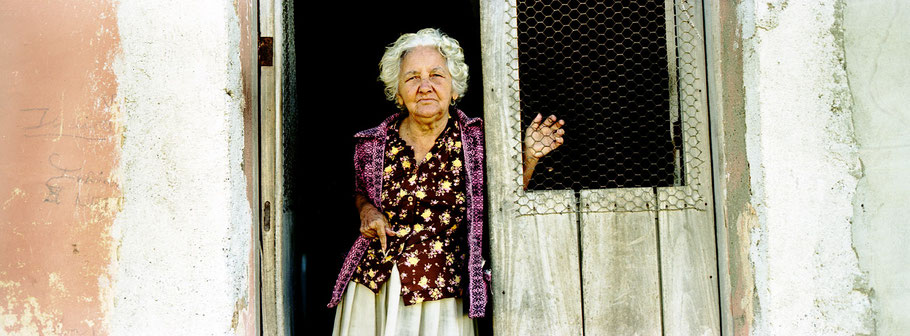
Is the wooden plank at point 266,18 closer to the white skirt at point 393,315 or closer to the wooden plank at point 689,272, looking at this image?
the white skirt at point 393,315

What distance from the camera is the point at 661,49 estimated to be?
2361 mm

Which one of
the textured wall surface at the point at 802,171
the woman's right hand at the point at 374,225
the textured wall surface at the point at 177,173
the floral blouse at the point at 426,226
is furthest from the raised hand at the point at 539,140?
the textured wall surface at the point at 177,173

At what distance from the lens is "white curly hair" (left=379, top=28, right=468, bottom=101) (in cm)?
242

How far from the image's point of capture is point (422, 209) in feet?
7.50

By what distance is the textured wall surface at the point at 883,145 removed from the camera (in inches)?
75.1

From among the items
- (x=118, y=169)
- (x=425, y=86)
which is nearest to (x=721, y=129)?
(x=425, y=86)

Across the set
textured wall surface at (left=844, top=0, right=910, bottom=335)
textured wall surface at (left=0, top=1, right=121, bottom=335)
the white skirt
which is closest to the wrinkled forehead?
the white skirt

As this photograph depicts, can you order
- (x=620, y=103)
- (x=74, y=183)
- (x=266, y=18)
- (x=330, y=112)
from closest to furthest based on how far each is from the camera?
(x=74, y=183), (x=266, y=18), (x=620, y=103), (x=330, y=112)

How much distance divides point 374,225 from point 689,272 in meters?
1.13

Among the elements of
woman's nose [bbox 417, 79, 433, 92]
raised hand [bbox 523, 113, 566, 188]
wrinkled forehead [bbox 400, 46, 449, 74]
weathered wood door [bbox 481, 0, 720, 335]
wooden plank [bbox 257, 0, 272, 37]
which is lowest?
weathered wood door [bbox 481, 0, 720, 335]

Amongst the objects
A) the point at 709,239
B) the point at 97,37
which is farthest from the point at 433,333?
the point at 97,37

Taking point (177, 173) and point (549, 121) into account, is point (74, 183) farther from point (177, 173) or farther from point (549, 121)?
point (549, 121)

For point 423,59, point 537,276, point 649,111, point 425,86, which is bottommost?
point 537,276

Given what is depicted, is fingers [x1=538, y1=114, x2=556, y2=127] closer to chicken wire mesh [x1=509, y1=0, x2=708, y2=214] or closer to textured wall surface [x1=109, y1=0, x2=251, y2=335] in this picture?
chicken wire mesh [x1=509, y1=0, x2=708, y2=214]
